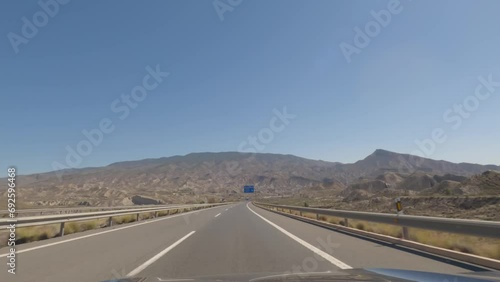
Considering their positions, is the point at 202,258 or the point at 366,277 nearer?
the point at 366,277

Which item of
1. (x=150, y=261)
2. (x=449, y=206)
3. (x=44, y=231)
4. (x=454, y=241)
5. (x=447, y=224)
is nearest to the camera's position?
(x=150, y=261)

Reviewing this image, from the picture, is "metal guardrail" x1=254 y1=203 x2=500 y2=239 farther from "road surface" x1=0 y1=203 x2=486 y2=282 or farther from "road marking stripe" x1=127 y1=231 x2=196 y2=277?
"road marking stripe" x1=127 y1=231 x2=196 y2=277

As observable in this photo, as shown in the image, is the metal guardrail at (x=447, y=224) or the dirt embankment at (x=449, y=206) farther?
the dirt embankment at (x=449, y=206)

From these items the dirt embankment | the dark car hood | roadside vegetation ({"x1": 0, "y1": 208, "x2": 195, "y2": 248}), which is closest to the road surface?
the dark car hood

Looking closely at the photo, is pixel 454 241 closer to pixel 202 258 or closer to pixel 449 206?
pixel 202 258

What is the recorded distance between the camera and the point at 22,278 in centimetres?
779

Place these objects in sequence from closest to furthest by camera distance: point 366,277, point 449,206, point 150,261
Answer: point 366,277 < point 150,261 < point 449,206

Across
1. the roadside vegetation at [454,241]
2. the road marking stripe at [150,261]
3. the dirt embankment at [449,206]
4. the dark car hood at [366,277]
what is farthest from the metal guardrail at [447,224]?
the dirt embankment at [449,206]

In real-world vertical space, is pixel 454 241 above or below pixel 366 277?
below

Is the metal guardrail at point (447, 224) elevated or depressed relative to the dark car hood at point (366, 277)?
elevated

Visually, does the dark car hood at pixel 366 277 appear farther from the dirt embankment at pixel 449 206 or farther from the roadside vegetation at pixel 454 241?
the dirt embankment at pixel 449 206

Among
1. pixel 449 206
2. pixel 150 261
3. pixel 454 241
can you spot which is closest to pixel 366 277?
pixel 150 261

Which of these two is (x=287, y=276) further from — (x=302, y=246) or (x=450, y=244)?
(x=450, y=244)

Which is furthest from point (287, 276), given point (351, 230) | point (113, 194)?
point (113, 194)
